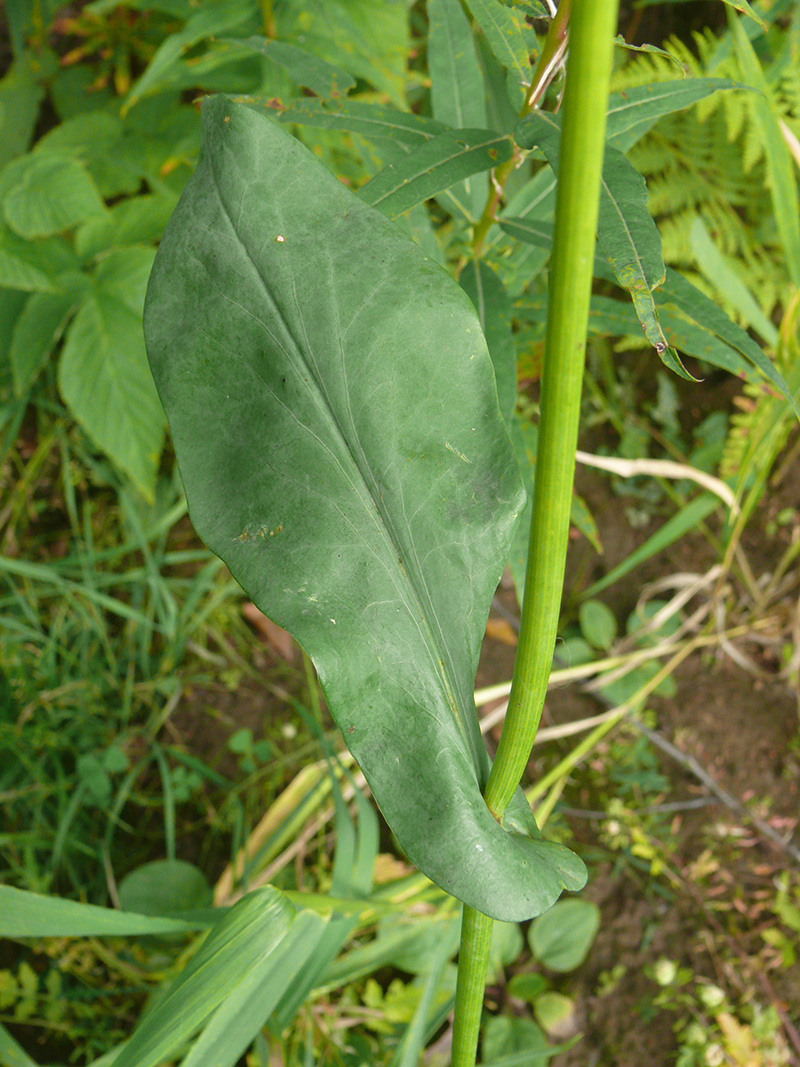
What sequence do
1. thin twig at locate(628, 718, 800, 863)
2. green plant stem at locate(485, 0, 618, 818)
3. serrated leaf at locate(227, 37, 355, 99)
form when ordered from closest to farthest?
green plant stem at locate(485, 0, 618, 818) → serrated leaf at locate(227, 37, 355, 99) → thin twig at locate(628, 718, 800, 863)

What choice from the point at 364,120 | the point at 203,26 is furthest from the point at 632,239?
the point at 203,26

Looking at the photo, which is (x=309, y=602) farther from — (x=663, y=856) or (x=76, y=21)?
(x=76, y=21)

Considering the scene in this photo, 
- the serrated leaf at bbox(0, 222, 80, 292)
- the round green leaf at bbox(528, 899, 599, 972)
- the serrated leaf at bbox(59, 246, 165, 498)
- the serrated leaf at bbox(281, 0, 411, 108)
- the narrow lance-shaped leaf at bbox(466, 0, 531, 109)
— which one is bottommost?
the round green leaf at bbox(528, 899, 599, 972)

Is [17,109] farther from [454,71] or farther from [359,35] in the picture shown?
[454,71]

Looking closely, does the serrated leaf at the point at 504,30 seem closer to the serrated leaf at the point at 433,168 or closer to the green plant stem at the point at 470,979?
the serrated leaf at the point at 433,168

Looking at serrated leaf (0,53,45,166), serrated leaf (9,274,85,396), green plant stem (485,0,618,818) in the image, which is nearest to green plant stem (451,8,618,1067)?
green plant stem (485,0,618,818)

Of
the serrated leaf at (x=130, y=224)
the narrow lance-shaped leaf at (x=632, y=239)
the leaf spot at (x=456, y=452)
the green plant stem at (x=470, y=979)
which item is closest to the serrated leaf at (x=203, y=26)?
the serrated leaf at (x=130, y=224)

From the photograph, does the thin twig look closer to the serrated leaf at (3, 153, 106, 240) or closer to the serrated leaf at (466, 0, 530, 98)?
the serrated leaf at (466, 0, 530, 98)
